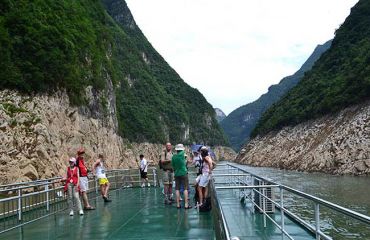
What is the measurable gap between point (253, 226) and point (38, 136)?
23682 millimetres

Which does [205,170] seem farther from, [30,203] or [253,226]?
[30,203]

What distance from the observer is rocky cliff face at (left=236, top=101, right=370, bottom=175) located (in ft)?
149

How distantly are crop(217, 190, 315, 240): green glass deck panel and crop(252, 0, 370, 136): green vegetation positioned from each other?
46.2m

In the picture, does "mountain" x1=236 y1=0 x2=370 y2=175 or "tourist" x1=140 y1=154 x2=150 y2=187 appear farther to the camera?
"mountain" x1=236 y1=0 x2=370 y2=175

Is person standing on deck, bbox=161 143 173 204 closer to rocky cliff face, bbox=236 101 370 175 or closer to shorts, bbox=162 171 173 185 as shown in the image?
shorts, bbox=162 171 173 185

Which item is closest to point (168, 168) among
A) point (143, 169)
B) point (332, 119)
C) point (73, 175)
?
point (73, 175)

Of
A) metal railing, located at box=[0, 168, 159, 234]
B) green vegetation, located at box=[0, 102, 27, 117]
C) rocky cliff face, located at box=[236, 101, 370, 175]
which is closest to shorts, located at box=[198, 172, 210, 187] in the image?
metal railing, located at box=[0, 168, 159, 234]

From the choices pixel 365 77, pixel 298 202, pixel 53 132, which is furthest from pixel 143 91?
pixel 298 202

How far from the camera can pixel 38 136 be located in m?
30.3

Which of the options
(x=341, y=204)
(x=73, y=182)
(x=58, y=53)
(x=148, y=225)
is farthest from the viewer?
(x=58, y=53)

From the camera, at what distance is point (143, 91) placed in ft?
537

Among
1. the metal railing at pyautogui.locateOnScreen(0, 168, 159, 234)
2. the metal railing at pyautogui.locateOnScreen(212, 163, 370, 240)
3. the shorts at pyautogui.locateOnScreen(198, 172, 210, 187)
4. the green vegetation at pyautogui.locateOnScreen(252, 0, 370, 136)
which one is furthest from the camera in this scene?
the green vegetation at pyautogui.locateOnScreen(252, 0, 370, 136)

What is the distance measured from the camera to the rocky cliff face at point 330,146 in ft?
149

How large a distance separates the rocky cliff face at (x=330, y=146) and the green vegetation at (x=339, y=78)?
193 centimetres
